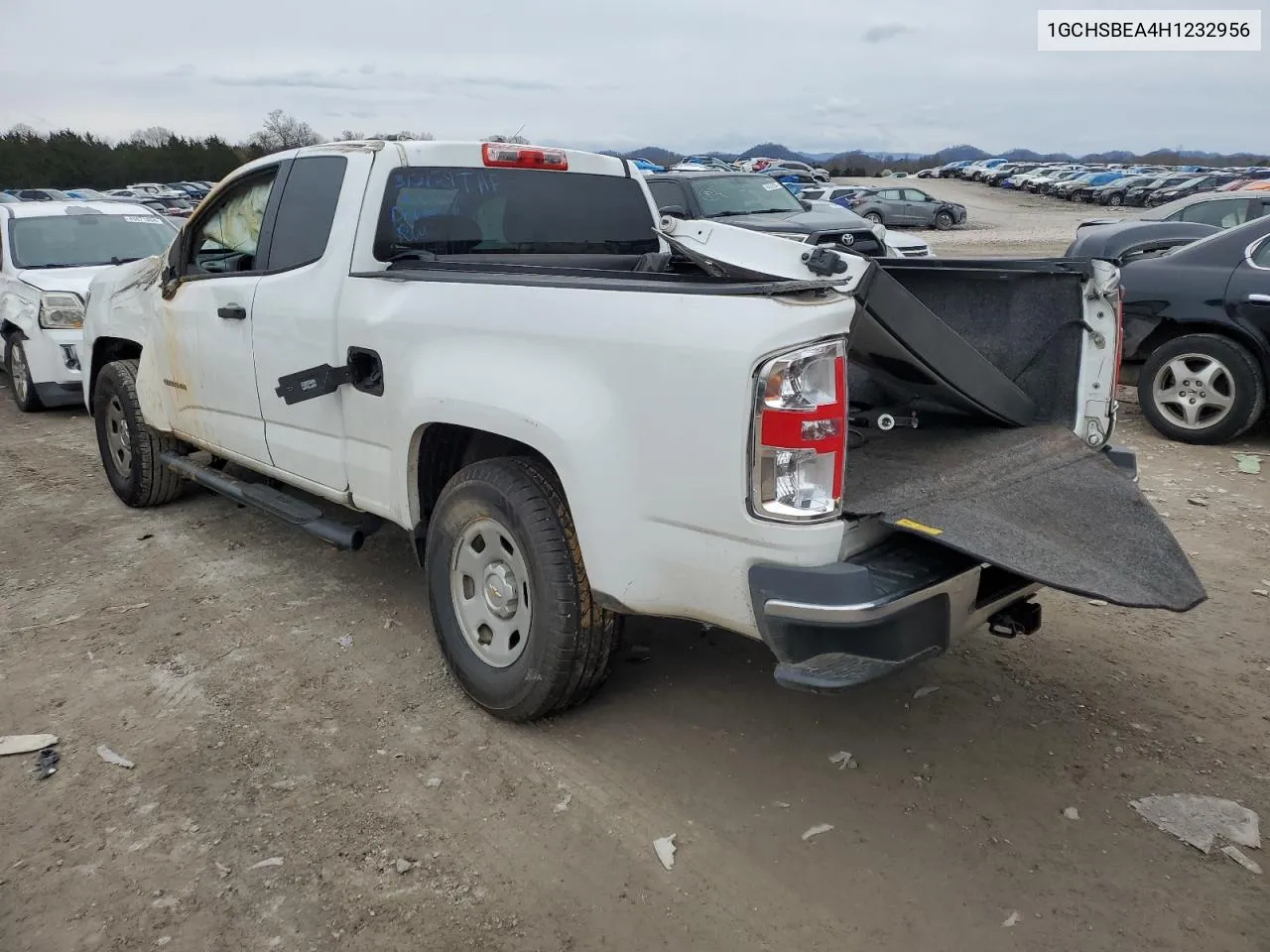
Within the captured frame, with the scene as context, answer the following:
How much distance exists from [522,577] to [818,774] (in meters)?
1.17

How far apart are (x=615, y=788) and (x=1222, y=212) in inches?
544

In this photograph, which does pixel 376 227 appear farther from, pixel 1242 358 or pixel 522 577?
pixel 1242 358

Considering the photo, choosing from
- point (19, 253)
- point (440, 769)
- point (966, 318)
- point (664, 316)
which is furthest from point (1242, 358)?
point (19, 253)

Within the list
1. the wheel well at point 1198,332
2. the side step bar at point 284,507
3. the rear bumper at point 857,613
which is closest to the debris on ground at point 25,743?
the side step bar at point 284,507

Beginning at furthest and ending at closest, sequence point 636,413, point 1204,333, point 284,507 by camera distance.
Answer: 1. point 1204,333
2. point 284,507
3. point 636,413

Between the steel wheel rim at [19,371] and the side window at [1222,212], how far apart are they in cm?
1404

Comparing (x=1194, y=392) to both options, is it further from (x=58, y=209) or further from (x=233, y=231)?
(x=58, y=209)

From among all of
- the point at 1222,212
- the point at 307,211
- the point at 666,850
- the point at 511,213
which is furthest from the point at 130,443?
the point at 1222,212

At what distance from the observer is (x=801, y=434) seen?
2.55m

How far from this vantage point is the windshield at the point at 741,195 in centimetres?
1257

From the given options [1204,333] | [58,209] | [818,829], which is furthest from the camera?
[58,209]

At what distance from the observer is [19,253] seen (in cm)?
925

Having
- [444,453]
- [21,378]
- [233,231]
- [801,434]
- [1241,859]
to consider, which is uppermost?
[233,231]

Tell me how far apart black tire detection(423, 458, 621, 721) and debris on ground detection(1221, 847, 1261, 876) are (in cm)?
190
